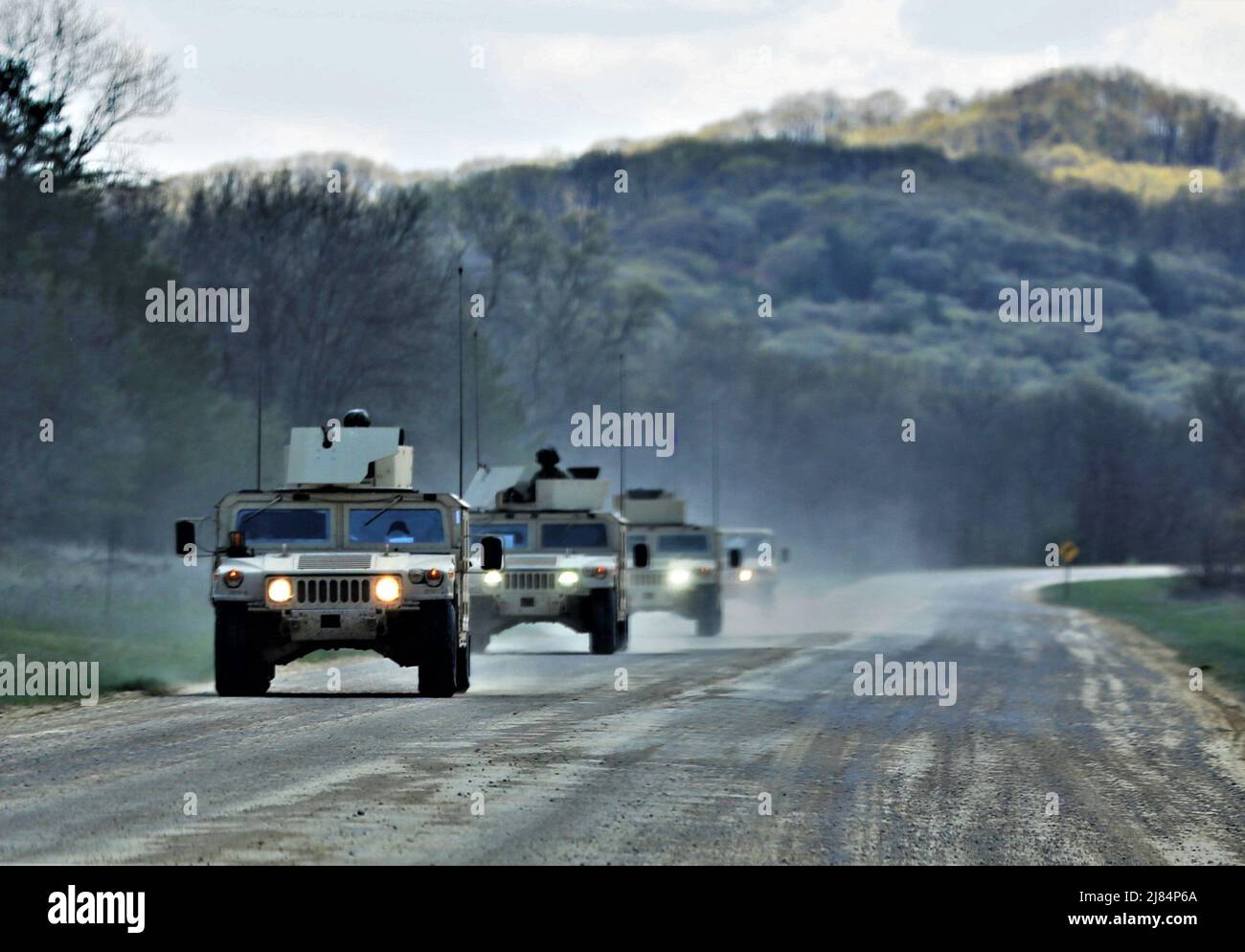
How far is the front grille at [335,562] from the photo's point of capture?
22.0m

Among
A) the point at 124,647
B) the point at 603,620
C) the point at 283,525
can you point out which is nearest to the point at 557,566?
the point at 603,620

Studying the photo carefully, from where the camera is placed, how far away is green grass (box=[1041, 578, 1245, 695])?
36094 millimetres

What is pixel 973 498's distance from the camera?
159375 mm

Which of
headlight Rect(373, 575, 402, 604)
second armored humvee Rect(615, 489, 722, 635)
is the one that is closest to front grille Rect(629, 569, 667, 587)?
second armored humvee Rect(615, 489, 722, 635)

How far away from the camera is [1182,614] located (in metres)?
55.2

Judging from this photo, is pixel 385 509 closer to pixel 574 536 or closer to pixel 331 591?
pixel 331 591

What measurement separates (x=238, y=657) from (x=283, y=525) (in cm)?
160

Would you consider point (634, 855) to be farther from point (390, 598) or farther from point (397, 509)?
point (397, 509)

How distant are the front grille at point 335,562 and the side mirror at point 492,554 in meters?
1.36

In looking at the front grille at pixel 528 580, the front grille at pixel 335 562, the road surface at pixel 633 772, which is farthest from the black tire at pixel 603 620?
the front grille at pixel 335 562

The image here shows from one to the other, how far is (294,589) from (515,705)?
8.31 ft

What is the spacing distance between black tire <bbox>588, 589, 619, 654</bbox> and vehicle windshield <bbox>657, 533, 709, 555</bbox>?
725cm

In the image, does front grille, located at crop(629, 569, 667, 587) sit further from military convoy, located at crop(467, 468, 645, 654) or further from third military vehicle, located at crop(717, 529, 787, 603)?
third military vehicle, located at crop(717, 529, 787, 603)

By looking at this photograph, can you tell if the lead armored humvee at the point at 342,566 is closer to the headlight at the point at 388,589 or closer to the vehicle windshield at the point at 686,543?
the headlight at the point at 388,589
